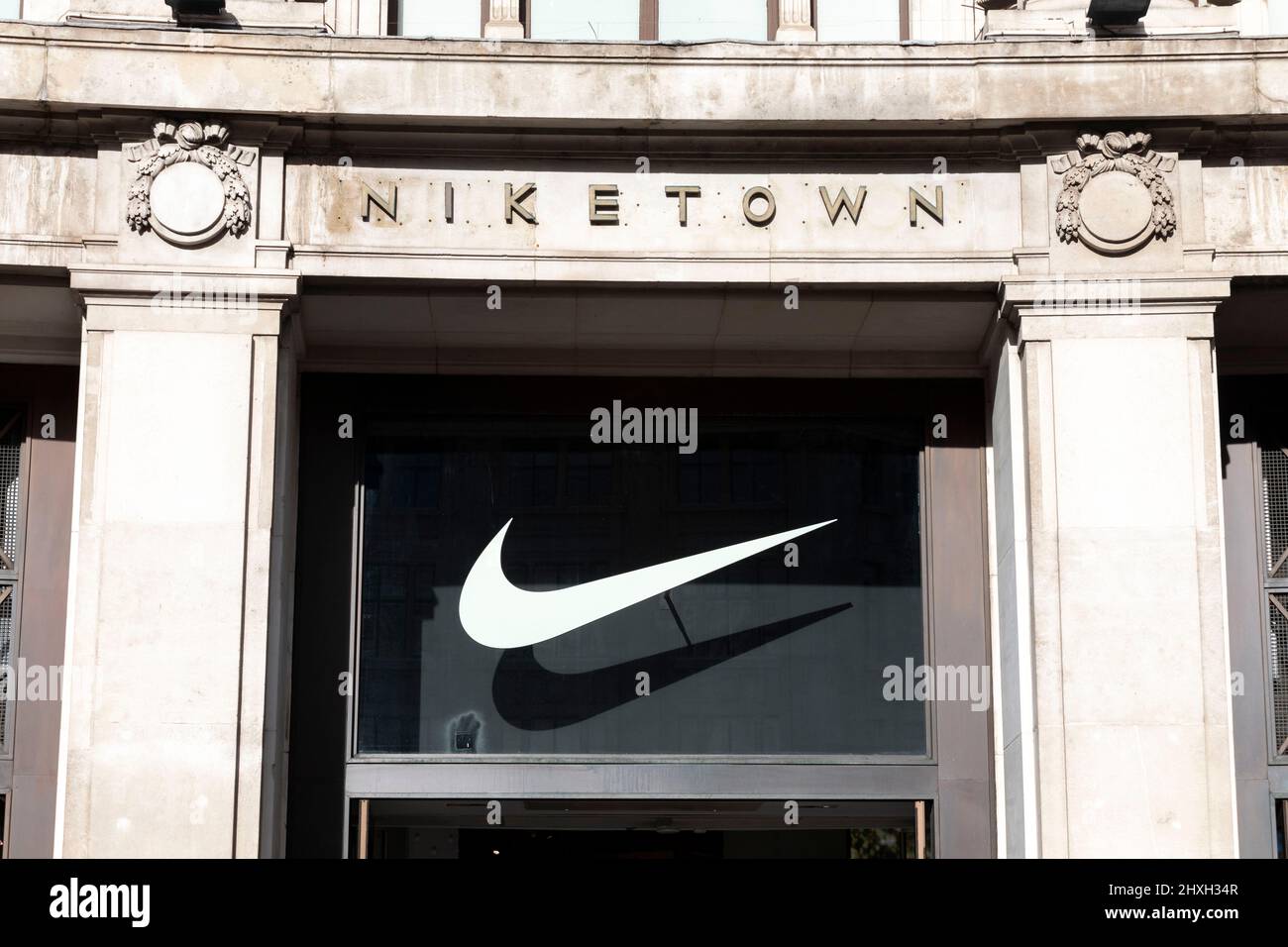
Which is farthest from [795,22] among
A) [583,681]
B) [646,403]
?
[583,681]

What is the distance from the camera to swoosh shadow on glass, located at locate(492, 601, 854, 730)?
1501 cm

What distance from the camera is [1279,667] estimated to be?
1516 centimetres

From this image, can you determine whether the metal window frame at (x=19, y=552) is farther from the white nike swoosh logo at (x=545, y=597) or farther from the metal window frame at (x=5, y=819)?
the white nike swoosh logo at (x=545, y=597)

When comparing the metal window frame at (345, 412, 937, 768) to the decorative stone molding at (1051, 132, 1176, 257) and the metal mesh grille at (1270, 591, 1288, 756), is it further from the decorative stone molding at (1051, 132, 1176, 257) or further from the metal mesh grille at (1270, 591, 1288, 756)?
the decorative stone molding at (1051, 132, 1176, 257)

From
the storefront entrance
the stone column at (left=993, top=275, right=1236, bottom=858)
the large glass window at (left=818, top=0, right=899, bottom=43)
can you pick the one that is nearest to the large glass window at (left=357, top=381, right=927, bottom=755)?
the storefront entrance

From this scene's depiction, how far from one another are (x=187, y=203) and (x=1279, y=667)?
9.39 meters

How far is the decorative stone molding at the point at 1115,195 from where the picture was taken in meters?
14.0

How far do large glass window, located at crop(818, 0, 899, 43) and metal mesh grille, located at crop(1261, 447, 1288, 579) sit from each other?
15.5 feet

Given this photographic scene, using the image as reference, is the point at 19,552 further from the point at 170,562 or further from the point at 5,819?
the point at 170,562

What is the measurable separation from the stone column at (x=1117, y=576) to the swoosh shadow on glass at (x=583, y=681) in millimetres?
2438

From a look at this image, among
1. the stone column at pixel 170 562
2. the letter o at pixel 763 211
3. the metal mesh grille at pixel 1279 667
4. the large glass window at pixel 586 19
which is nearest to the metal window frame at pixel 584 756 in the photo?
the stone column at pixel 170 562
